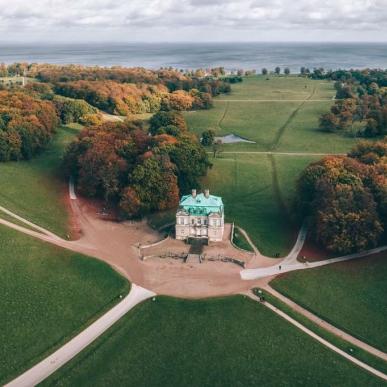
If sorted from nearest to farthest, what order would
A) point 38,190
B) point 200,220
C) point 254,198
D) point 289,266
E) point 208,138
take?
point 289,266
point 200,220
point 254,198
point 38,190
point 208,138

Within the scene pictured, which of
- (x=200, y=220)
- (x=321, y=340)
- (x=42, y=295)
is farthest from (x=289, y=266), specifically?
(x=42, y=295)

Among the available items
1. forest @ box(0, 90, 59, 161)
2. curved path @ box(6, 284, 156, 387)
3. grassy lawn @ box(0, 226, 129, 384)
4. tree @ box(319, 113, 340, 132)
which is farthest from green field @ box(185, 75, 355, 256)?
forest @ box(0, 90, 59, 161)

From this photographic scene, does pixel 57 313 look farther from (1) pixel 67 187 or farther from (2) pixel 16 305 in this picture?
(1) pixel 67 187

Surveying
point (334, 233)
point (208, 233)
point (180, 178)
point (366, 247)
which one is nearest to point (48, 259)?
point (208, 233)

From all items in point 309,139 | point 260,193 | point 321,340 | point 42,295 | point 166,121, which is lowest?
point 321,340

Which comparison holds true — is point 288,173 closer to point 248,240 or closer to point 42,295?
point 248,240

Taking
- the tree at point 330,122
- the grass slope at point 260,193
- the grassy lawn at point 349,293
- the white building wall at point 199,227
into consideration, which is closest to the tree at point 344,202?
the grassy lawn at point 349,293

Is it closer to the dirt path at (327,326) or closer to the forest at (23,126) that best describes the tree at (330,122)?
the forest at (23,126)
